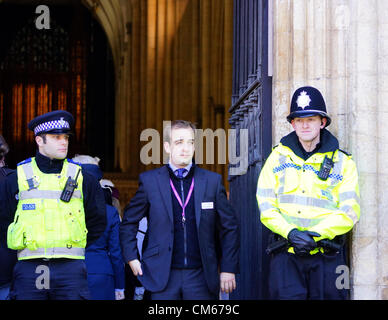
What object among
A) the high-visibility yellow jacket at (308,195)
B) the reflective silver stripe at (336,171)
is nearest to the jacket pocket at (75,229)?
the high-visibility yellow jacket at (308,195)

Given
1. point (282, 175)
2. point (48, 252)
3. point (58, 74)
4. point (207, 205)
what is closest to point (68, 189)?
point (48, 252)

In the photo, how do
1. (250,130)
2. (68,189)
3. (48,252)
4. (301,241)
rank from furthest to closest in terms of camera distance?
(250,130), (68,189), (48,252), (301,241)

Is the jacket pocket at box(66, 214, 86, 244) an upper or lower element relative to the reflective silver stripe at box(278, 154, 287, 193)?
lower

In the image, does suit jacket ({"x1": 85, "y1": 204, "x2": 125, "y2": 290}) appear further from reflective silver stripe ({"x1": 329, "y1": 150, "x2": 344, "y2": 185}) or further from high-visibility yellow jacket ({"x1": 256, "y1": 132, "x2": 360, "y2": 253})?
reflective silver stripe ({"x1": 329, "y1": 150, "x2": 344, "y2": 185})

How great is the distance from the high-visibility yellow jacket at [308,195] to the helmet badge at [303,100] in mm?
302

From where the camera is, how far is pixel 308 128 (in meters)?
5.41

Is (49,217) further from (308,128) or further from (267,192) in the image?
(308,128)

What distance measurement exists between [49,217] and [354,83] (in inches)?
99.1

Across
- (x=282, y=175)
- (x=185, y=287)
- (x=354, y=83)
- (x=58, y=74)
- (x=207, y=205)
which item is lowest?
(x=185, y=287)

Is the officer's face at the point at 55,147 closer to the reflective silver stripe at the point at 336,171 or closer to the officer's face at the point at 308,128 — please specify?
the officer's face at the point at 308,128

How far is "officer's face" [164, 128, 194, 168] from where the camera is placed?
5.32m

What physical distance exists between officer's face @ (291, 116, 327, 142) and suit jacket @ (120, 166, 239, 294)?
2.08 ft

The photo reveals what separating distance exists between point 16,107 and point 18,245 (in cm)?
3687

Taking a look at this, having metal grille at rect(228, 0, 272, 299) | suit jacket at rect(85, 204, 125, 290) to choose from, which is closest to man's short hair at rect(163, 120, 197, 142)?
metal grille at rect(228, 0, 272, 299)
